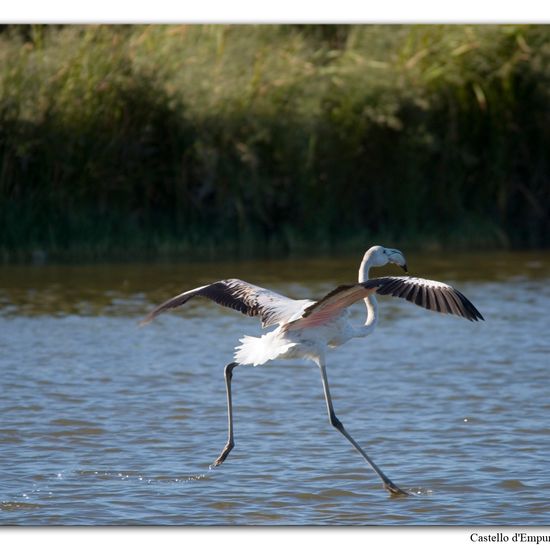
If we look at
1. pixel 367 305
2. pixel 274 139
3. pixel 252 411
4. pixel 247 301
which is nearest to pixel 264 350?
pixel 247 301

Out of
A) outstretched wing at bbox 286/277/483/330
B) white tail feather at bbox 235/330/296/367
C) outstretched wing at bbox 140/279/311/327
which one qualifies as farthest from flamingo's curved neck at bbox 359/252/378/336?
outstretched wing at bbox 286/277/483/330

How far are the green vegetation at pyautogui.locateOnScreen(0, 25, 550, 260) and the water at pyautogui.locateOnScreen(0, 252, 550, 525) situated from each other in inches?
21.8

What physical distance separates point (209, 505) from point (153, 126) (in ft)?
22.4

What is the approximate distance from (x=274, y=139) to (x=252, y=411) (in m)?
5.24

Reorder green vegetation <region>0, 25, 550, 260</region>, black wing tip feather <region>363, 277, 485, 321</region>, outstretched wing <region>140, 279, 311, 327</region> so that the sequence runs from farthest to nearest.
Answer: green vegetation <region>0, 25, 550, 260</region> → outstretched wing <region>140, 279, 311, 327</region> → black wing tip feather <region>363, 277, 485, 321</region>

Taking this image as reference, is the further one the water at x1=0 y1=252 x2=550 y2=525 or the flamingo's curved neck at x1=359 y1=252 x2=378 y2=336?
the flamingo's curved neck at x1=359 y1=252 x2=378 y2=336

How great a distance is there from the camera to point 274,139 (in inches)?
527

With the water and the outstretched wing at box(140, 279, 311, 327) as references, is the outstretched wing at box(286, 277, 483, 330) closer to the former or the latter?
the outstretched wing at box(140, 279, 311, 327)

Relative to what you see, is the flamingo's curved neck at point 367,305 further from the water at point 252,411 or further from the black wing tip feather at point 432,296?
the black wing tip feather at point 432,296

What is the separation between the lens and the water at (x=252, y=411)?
21.3ft

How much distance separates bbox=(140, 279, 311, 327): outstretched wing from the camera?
6.85 metres

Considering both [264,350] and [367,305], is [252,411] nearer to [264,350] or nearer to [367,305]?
[367,305]

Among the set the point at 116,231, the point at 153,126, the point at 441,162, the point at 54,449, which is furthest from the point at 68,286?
the point at 54,449
